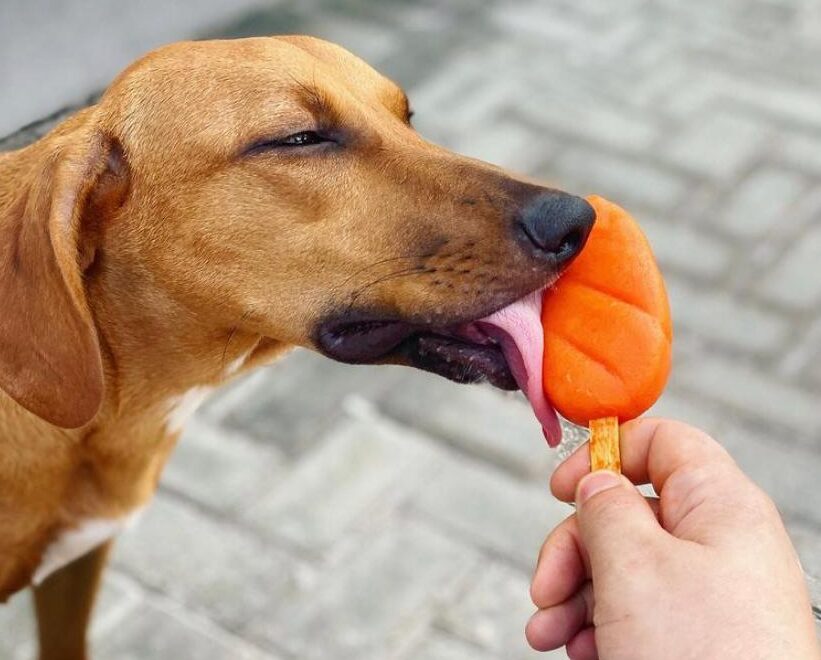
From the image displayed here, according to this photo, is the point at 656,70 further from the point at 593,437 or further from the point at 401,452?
the point at 593,437

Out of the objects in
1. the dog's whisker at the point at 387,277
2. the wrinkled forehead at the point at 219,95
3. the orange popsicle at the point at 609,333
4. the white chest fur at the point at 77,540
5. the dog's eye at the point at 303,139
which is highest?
the wrinkled forehead at the point at 219,95

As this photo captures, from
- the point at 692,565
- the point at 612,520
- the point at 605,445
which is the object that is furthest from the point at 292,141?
the point at 692,565

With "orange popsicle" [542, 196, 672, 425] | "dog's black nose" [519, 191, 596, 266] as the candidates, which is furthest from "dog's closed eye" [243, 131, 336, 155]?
"orange popsicle" [542, 196, 672, 425]

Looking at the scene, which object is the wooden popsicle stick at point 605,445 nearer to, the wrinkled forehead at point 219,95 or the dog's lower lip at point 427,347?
the dog's lower lip at point 427,347

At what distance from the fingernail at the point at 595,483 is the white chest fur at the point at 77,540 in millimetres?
1330

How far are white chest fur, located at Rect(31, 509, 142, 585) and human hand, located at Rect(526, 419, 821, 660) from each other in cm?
129

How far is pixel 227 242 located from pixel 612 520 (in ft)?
3.41

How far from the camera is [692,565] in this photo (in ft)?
6.06

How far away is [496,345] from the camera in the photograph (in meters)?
2.41

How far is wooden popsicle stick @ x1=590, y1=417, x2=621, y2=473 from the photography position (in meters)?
2.18

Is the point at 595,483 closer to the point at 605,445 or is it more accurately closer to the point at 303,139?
the point at 605,445

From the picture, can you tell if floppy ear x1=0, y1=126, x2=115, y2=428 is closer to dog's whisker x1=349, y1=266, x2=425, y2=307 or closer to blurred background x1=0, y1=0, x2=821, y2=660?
dog's whisker x1=349, y1=266, x2=425, y2=307

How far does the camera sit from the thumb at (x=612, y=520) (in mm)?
1894

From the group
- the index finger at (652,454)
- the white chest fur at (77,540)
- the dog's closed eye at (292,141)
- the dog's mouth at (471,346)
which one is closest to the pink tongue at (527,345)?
the dog's mouth at (471,346)
